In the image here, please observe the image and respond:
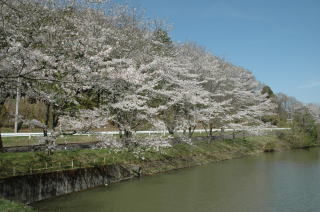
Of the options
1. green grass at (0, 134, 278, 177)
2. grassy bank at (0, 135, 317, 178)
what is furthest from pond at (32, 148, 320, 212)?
green grass at (0, 134, 278, 177)

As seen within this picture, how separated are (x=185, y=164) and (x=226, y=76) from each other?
1850cm

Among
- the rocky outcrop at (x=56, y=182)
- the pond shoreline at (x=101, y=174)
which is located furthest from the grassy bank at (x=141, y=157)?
the rocky outcrop at (x=56, y=182)

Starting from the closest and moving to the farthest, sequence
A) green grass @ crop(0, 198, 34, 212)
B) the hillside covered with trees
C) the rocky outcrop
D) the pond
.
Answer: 1. green grass @ crop(0, 198, 34, 212)
2. the hillside covered with trees
3. the rocky outcrop
4. the pond

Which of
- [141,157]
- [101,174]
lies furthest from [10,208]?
[141,157]

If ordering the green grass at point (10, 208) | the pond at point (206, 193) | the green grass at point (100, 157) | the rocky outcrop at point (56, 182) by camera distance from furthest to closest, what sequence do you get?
the green grass at point (100, 157) < the pond at point (206, 193) < the rocky outcrop at point (56, 182) < the green grass at point (10, 208)

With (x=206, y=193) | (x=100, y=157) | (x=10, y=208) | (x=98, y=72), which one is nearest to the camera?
(x=10, y=208)

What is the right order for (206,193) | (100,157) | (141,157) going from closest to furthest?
(206,193), (100,157), (141,157)

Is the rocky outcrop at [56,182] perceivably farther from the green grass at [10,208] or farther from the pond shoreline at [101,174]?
the green grass at [10,208]

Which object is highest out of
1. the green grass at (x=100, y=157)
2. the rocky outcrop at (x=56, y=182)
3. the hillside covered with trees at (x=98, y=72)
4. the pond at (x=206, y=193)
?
the hillside covered with trees at (x=98, y=72)

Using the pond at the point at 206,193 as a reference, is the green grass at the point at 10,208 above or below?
above

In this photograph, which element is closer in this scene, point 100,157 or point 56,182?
point 56,182

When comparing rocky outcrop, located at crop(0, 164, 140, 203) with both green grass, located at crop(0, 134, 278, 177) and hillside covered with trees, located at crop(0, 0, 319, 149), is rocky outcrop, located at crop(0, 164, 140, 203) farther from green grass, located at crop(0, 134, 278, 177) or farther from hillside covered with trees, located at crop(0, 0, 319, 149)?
hillside covered with trees, located at crop(0, 0, 319, 149)

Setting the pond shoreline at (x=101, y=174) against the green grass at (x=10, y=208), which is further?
the pond shoreline at (x=101, y=174)

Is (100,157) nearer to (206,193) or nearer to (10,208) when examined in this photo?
(206,193)
